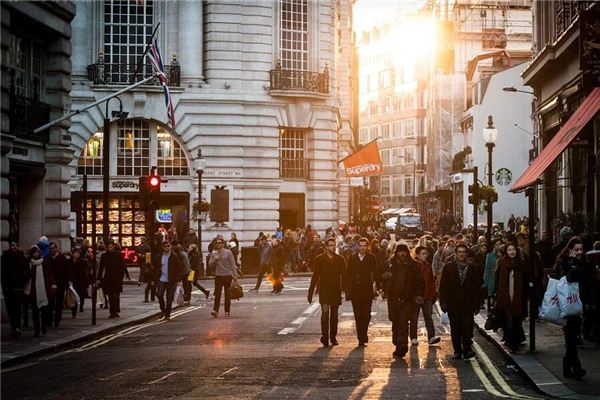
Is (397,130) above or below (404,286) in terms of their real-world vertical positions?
above

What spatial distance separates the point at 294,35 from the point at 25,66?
985 inches

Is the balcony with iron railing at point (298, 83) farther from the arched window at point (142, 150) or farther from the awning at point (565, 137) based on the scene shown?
the awning at point (565, 137)

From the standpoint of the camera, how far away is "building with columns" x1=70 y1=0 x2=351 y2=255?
47.4m

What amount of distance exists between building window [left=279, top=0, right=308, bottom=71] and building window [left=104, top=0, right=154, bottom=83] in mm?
6052

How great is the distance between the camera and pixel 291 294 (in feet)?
113

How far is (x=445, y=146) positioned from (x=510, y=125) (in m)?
28.8

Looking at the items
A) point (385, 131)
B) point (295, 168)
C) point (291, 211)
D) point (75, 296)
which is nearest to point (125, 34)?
point (295, 168)

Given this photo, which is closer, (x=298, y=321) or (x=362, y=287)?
(x=362, y=287)

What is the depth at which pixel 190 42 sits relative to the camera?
48.2 m

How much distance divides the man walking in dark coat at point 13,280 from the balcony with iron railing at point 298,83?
1135 inches

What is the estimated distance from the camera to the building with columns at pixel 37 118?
2567 cm

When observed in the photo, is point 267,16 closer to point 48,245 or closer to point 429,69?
point 48,245

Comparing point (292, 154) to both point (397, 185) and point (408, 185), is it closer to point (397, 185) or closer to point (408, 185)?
point (408, 185)

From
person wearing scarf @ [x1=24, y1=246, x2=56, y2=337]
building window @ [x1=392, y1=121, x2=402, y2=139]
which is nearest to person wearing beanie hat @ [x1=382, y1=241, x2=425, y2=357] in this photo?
person wearing scarf @ [x1=24, y1=246, x2=56, y2=337]
